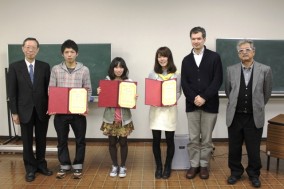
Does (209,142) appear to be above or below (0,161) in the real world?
above

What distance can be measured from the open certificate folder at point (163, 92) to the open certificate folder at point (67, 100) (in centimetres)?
79

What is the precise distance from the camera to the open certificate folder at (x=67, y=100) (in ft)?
10.1

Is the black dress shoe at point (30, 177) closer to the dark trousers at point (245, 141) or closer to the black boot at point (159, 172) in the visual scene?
the black boot at point (159, 172)

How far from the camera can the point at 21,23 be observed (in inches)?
185

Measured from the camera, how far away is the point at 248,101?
116 inches

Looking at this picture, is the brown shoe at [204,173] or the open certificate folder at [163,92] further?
the brown shoe at [204,173]

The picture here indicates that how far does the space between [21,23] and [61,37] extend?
0.74 m

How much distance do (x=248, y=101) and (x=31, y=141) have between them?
2550 mm

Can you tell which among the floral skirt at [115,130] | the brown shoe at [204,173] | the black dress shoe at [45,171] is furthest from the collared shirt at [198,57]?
the black dress shoe at [45,171]

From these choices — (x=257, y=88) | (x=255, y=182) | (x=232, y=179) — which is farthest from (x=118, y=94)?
(x=255, y=182)

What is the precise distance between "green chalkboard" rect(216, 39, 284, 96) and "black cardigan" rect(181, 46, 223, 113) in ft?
5.19

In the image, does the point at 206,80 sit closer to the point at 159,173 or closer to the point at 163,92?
the point at 163,92

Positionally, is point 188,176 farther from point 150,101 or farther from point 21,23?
point 21,23

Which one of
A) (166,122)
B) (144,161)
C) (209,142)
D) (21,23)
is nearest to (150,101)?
(166,122)
